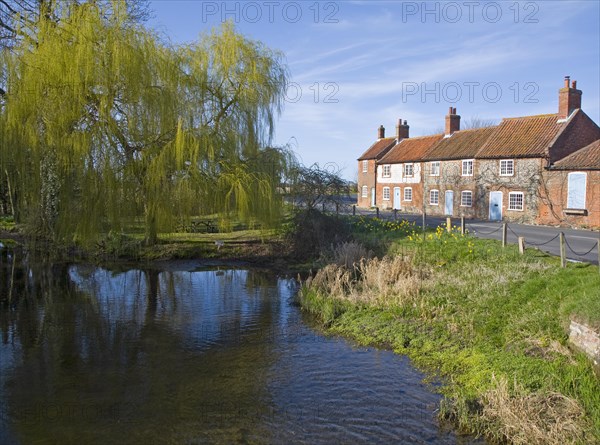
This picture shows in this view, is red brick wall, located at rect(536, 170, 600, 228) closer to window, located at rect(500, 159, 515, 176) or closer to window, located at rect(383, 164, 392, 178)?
window, located at rect(500, 159, 515, 176)

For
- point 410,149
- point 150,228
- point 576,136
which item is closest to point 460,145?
point 410,149

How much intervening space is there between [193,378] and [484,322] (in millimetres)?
5643

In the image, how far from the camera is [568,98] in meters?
29.3

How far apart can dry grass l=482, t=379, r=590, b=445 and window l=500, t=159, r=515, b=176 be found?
87.6ft

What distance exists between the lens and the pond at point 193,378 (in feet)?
21.5

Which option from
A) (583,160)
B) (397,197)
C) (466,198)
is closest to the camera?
(583,160)

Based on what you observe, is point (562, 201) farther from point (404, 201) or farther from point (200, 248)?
point (200, 248)

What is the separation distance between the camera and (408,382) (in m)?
8.17

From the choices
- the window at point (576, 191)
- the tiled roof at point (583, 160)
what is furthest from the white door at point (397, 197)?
the window at point (576, 191)

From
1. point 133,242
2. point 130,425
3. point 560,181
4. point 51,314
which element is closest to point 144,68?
point 133,242

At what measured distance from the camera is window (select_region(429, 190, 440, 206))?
37.9 m

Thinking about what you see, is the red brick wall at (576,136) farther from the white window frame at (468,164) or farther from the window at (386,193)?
the window at (386,193)

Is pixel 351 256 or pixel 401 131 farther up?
pixel 401 131

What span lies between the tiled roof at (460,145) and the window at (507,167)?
2.63 m
